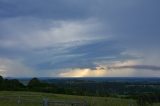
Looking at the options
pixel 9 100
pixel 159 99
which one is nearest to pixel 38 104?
pixel 9 100

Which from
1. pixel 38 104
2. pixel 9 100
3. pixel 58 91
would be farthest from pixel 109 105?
pixel 58 91

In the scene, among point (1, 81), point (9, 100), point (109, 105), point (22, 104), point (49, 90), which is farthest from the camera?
point (1, 81)

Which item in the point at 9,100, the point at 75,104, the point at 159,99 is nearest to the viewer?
the point at 75,104

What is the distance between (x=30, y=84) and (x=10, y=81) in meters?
5.73

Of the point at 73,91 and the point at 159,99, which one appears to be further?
the point at 73,91

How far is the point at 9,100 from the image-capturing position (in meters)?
45.5

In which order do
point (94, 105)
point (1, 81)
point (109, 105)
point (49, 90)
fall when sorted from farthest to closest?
point (1, 81) → point (49, 90) → point (109, 105) → point (94, 105)

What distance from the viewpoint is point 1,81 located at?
104500 millimetres

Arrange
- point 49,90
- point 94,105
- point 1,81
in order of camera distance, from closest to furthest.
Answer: point 94,105
point 49,90
point 1,81

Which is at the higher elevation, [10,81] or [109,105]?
[10,81]

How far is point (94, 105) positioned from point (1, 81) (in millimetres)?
73156

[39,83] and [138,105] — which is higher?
[39,83]

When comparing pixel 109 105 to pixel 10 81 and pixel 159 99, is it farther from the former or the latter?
pixel 10 81

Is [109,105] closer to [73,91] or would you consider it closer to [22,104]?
[22,104]
